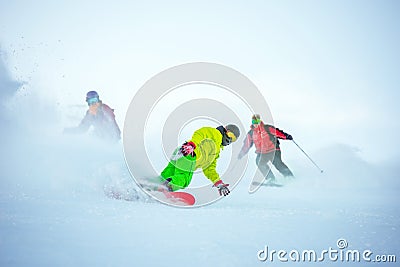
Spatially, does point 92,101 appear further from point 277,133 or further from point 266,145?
point 277,133

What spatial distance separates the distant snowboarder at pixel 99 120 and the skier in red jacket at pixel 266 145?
6.81 ft

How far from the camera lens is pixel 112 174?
503 centimetres

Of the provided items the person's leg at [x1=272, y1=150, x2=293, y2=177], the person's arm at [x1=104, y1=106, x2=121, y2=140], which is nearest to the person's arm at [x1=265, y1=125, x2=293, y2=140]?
the person's leg at [x1=272, y1=150, x2=293, y2=177]

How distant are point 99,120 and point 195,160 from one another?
232 cm

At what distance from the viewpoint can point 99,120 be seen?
582 cm

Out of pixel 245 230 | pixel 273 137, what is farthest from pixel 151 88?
pixel 245 230

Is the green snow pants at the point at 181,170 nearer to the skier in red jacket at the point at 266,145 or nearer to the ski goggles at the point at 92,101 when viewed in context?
the skier in red jacket at the point at 266,145

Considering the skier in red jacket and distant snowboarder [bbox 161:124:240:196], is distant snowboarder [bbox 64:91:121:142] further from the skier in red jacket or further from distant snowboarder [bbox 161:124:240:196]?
the skier in red jacket

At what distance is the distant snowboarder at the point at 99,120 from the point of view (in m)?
5.81

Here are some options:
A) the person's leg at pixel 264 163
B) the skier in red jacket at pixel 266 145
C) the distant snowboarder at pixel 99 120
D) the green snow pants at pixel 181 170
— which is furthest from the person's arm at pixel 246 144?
the distant snowboarder at pixel 99 120

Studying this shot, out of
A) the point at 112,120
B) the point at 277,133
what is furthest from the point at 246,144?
the point at 112,120

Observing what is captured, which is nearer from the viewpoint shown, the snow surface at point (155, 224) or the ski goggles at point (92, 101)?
the snow surface at point (155, 224)

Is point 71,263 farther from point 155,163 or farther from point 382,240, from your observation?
point 382,240

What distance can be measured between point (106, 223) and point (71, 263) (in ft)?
1.77
